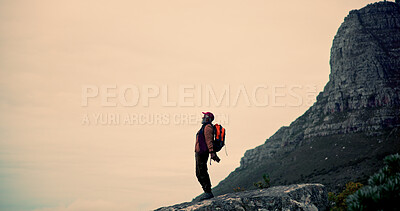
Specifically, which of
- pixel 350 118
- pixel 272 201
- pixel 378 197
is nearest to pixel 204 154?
pixel 272 201

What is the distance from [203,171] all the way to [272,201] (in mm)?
2595

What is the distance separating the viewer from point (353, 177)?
113 m

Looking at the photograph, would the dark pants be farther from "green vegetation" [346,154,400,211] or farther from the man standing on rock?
"green vegetation" [346,154,400,211]

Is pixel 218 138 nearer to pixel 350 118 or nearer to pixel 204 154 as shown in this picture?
pixel 204 154

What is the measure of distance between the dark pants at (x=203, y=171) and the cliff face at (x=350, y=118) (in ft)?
347

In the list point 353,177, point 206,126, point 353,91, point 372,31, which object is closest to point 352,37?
point 372,31

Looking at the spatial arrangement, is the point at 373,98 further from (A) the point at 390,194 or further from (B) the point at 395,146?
(A) the point at 390,194

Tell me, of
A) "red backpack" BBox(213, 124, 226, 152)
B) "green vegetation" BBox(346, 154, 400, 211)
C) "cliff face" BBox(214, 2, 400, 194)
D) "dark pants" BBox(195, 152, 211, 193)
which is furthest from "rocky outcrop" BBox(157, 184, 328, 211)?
"cliff face" BBox(214, 2, 400, 194)

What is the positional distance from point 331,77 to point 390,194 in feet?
598

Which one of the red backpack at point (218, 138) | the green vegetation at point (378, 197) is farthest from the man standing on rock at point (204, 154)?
the green vegetation at point (378, 197)

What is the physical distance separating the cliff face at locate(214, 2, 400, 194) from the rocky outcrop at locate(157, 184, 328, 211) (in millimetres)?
104510

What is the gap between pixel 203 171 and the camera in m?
14.1

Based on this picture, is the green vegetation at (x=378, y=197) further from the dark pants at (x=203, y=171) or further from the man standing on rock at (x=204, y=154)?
the dark pants at (x=203, y=171)

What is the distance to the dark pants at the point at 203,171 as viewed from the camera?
14.1 m
